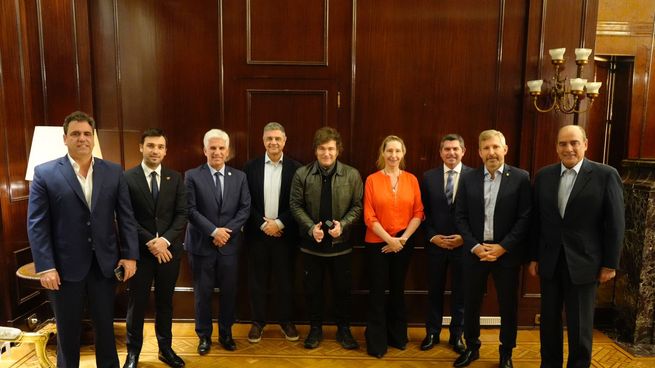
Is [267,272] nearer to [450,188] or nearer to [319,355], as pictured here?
[319,355]

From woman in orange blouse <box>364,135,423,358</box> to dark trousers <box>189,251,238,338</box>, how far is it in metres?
1.07

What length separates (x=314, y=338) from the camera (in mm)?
3393

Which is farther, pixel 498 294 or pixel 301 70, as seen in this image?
pixel 301 70

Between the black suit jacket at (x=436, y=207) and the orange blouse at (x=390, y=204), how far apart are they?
5.5 inches

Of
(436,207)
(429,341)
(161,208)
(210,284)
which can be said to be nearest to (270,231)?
(210,284)

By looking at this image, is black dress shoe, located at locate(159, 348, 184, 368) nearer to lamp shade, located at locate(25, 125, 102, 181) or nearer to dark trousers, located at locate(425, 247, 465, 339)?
lamp shade, located at locate(25, 125, 102, 181)

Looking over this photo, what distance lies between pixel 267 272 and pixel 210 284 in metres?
0.50

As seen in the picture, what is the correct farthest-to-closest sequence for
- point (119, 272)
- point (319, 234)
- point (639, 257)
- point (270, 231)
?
1. point (639, 257)
2. point (270, 231)
3. point (319, 234)
4. point (119, 272)

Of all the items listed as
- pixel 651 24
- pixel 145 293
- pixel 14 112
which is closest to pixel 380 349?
pixel 145 293

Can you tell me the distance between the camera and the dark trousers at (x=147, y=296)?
2891 millimetres

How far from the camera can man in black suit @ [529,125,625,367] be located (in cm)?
253

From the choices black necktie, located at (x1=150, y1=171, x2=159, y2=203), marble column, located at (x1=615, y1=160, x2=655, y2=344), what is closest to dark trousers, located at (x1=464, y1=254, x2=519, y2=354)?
marble column, located at (x1=615, y1=160, x2=655, y2=344)

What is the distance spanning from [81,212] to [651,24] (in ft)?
20.0

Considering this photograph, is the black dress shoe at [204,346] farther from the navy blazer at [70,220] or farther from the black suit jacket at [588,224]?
the black suit jacket at [588,224]
